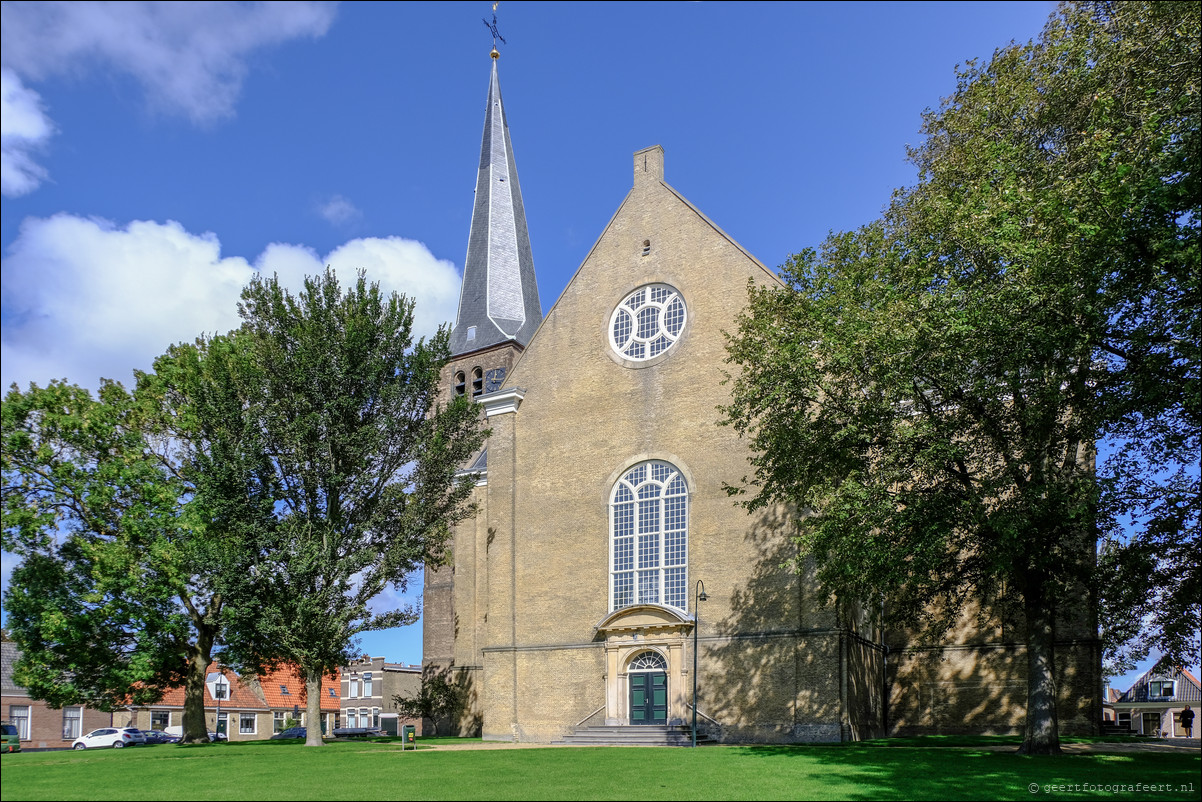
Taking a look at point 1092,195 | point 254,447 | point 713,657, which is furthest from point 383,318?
point 1092,195

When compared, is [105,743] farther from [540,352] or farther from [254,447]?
[540,352]

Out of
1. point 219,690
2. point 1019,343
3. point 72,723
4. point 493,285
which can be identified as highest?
point 493,285

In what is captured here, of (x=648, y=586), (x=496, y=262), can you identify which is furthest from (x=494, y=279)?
A: (x=648, y=586)

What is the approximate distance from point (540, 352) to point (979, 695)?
763 inches

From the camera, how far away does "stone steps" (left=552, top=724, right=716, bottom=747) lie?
27.0 metres

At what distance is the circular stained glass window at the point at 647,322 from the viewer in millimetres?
31547

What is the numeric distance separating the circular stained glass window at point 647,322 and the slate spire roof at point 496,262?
19.0 m

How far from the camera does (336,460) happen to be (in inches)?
1070

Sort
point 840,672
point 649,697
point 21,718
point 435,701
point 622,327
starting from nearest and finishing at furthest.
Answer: point 840,672
point 649,697
point 622,327
point 435,701
point 21,718

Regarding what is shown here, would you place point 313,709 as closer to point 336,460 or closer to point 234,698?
point 336,460

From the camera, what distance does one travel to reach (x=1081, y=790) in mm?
14062

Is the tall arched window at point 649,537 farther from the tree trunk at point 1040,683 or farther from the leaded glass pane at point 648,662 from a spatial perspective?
the tree trunk at point 1040,683

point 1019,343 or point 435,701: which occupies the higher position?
point 1019,343

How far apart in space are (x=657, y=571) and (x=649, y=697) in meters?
4.03
